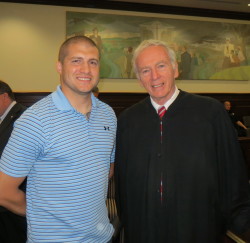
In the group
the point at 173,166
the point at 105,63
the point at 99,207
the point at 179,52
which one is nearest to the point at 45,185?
the point at 99,207

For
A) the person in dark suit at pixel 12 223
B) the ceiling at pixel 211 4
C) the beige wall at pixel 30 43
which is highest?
the ceiling at pixel 211 4

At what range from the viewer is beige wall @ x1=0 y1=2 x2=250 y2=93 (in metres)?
7.70

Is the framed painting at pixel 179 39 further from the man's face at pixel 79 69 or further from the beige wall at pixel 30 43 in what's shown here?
the man's face at pixel 79 69

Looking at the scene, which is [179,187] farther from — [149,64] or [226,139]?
[149,64]

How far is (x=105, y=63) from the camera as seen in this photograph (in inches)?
329

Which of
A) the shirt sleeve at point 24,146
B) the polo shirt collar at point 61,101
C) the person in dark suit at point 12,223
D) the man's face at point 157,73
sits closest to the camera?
the shirt sleeve at point 24,146

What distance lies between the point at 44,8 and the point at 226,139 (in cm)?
762

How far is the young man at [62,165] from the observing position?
4.81ft

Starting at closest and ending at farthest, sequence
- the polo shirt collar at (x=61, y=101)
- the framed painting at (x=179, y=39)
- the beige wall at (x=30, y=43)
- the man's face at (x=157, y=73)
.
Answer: the polo shirt collar at (x=61, y=101) < the man's face at (x=157, y=73) < the beige wall at (x=30, y=43) < the framed painting at (x=179, y=39)

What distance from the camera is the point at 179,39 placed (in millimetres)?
8891

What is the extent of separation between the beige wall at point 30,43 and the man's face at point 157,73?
6628 mm

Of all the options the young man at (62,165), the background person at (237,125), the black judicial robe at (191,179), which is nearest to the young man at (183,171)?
the black judicial robe at (191,179)

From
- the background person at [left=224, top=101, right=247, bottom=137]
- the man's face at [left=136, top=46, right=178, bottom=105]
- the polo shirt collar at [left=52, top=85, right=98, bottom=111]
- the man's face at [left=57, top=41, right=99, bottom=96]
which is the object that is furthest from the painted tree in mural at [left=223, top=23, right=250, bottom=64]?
the polo shirt collar at [left=52, top=85, right=98, bottom=111]

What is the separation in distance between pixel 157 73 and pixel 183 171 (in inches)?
28.2
